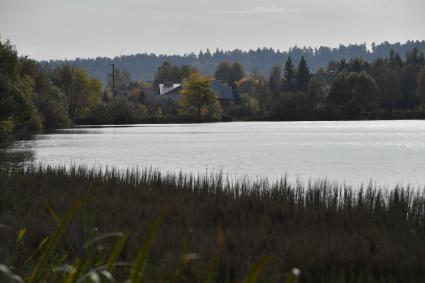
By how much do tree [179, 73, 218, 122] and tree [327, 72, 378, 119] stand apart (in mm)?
25361

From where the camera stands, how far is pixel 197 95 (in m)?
134

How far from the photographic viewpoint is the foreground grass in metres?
8.83

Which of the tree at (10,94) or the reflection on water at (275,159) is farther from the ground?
the tree at (10,94)

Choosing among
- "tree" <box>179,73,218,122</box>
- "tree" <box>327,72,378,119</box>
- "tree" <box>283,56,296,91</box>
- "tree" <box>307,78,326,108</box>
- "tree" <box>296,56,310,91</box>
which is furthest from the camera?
"tree" <box>283,56,296,91</box>

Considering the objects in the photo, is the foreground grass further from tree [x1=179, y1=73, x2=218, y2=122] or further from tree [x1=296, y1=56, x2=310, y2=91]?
tree [x1=296, y1=56, x2=310, y2=91]

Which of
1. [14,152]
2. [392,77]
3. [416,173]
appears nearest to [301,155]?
[416,173]

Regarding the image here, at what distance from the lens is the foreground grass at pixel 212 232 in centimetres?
883

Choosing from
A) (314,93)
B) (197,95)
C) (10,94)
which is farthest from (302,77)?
(10,94)

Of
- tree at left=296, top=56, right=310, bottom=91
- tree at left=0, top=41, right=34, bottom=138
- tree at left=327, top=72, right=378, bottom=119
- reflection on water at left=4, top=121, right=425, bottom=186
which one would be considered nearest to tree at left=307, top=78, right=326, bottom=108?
tree at left=327, top=72, right=378, bottom=119

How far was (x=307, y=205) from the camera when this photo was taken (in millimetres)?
16438

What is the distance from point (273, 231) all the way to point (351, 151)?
37.3m

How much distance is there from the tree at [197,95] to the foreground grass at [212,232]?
114 meters

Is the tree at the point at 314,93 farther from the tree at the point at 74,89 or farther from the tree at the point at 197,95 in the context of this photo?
the tree at the point at 74,89

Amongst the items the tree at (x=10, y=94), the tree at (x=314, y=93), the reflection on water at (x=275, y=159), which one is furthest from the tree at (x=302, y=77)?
the tree at (x=10, y=94)
